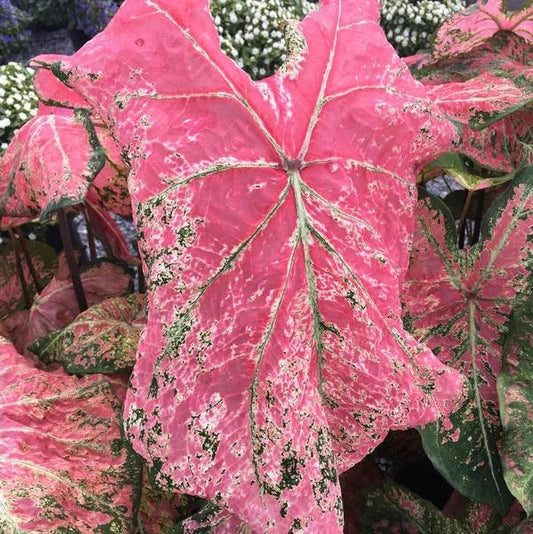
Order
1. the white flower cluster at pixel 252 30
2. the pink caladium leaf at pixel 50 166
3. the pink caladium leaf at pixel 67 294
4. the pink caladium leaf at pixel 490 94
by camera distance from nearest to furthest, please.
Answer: the pink caladium leaf at pixel 50 166
the pink caladium leaf at pixel 490 94
the pink caladium leaf at pixel 67 294
the white flower cluster at pixel 252 30

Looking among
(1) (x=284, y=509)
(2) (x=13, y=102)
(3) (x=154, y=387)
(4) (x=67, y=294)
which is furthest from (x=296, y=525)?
(2) (x=13, y=102)

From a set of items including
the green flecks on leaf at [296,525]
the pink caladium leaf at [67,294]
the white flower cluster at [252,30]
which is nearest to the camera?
the green flecks on leaf at [296,525]

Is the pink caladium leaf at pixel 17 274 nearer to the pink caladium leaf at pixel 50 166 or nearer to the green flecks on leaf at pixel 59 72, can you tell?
the pink caladium leaf at pixel 50 166

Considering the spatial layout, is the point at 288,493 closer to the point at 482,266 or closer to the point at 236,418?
the point at 236,418

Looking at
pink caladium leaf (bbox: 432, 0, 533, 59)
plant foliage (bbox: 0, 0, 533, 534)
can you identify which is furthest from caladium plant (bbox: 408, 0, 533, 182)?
plant foliage (bbox: 0, 0, 533, 534)

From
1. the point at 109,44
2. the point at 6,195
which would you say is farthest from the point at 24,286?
the point at 109,44

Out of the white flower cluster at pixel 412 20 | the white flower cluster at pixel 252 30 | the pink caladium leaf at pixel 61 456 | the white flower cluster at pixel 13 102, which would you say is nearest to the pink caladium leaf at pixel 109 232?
the pink caladium leaf at pixel 61 456

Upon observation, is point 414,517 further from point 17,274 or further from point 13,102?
point 13,102
